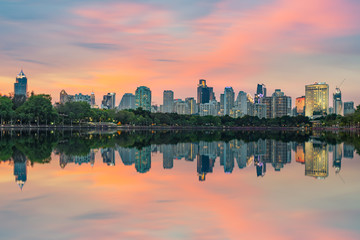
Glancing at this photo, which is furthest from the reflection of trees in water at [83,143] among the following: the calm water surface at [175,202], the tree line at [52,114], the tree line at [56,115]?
the tree line at [56,115]

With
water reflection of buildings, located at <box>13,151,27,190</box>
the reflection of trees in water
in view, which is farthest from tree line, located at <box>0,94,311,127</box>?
water reflection of buildings, located at <box>13,151,27,190</box>

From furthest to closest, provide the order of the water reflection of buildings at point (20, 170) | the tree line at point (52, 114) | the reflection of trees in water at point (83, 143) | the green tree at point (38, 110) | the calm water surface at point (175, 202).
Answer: the green tree at point (38, 110) < the tree line at point (52, 114) < the reflection of trees in water at point (83, 143) < the water reflection of buildings at point (20, 170) < the calm water surface at point (175, 202)

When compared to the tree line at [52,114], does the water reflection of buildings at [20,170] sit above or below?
below

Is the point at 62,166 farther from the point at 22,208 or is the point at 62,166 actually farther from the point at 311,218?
the point at 311,218

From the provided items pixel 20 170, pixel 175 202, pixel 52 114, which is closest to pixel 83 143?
pixel 20 170

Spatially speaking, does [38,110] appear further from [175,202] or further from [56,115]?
[175,202]

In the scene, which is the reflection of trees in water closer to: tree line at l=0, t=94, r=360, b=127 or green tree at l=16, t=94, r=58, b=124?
green tree at l=16, t=94, r=58, b=124

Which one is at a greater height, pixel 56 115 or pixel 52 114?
pixel 52 114

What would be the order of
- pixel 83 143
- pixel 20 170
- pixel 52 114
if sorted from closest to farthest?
pixel 20 170
pixel 83 143
pixel 52 114

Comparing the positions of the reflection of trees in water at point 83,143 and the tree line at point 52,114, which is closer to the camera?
the reflection of trees in water at point 83,143

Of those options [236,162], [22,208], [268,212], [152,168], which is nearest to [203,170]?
A: [152,168]

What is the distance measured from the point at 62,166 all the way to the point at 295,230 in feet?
52.6

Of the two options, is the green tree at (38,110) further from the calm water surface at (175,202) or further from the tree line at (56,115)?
the calm water surface at (175,202)

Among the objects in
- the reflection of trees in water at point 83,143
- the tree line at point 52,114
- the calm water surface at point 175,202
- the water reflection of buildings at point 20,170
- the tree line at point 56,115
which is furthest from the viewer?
the tree line at point 56,115
